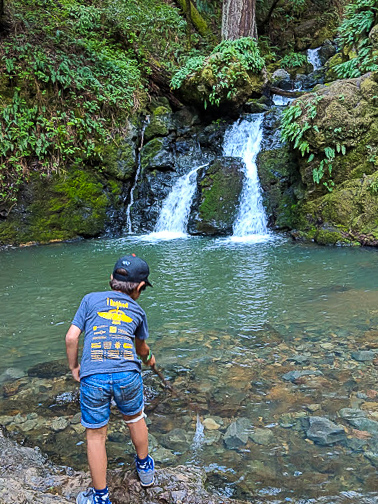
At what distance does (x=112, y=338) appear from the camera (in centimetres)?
230

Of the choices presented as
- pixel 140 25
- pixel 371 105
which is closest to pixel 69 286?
pixel 371 105

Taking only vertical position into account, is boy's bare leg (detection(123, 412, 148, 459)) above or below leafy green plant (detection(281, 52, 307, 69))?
below

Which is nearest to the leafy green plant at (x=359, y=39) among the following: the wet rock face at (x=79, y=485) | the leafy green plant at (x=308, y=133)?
the leafy green plant at (x=308, y=133)

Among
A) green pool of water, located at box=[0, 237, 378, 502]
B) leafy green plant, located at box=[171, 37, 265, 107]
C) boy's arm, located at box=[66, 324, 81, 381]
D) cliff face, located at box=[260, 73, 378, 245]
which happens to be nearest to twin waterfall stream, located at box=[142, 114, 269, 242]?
leafy green plant, located at box=[171, 37, 265, 107]

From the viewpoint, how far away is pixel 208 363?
421 centimetres

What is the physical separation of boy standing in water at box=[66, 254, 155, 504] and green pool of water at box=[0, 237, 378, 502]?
752 mm

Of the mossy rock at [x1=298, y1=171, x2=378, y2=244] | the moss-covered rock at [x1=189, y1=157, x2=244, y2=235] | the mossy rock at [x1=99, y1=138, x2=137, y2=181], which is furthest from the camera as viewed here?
the mossy rock at [x1=99, y1=138, x2=137, y2=181]

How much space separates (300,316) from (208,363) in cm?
183

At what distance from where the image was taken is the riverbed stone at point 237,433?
294 cm

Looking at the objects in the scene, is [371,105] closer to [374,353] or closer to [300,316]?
[300,316]

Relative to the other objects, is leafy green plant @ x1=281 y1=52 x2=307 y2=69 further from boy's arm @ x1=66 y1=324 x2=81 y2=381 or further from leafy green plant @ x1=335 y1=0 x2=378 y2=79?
boy's arm @ x1=66 y1=324 x2=81 y2=381

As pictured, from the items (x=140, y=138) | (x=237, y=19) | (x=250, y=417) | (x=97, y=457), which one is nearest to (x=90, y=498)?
(x=97, y=457)

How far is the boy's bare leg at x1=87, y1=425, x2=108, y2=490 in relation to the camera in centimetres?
215

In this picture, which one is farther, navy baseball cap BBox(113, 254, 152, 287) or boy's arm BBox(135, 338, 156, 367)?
boy's arm BBox(135, 338, 156, 367)
